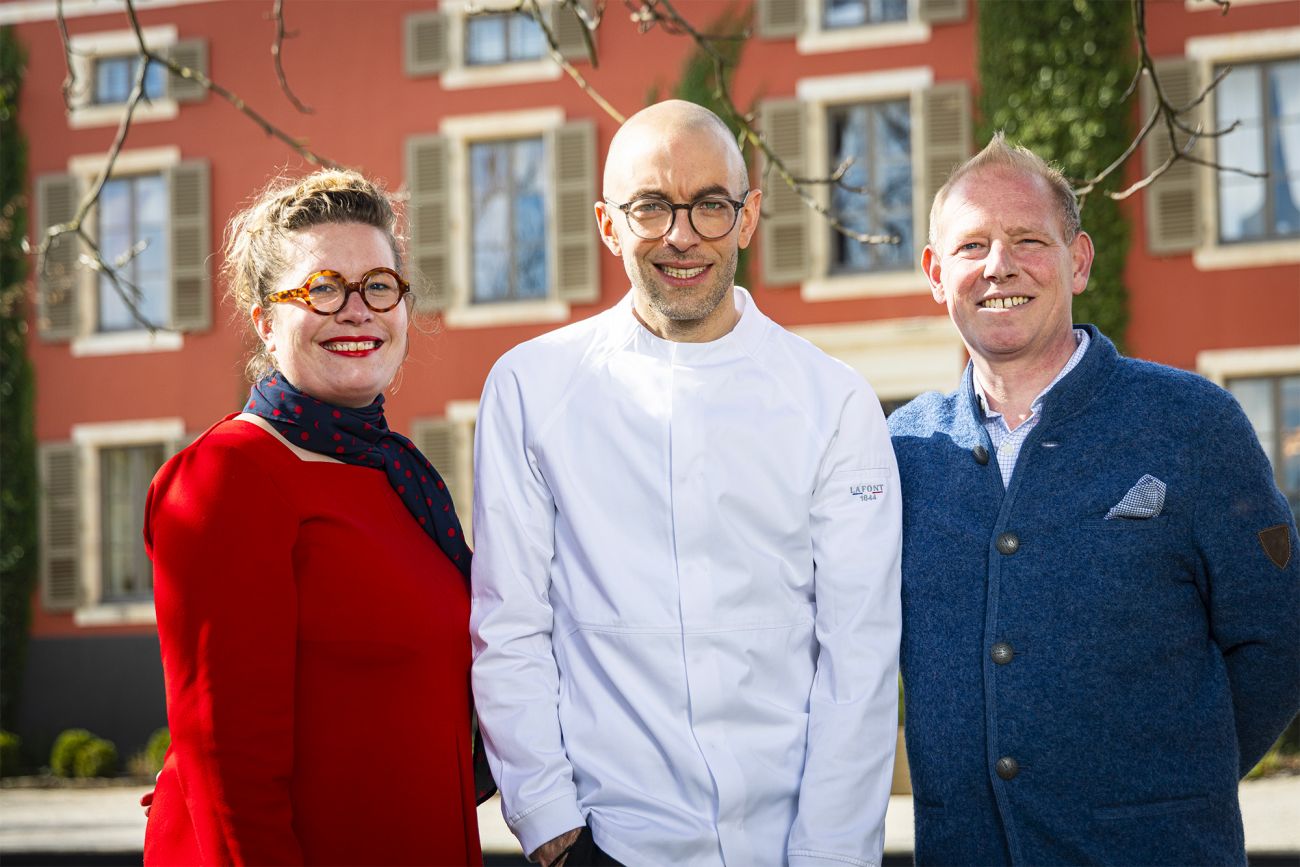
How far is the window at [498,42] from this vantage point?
51.3 feet

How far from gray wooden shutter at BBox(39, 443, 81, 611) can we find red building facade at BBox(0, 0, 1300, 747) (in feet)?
0.10

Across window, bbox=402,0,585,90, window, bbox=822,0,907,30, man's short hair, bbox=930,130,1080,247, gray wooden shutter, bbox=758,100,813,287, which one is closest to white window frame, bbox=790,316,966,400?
gray wooden shutter, bbox=758,100,813,287

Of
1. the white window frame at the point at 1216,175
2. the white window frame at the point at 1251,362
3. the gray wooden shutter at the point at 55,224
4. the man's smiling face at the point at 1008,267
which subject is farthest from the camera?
the gray wooden shutter at the point at 55,224

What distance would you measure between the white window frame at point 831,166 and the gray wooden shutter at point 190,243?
6.28 m

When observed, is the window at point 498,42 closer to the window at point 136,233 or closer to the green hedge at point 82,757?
the window at point 136,233

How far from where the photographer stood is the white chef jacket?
287 centimetres

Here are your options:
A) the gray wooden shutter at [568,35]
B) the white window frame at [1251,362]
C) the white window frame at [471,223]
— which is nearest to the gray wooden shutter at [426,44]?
the white window frame at [471,223]

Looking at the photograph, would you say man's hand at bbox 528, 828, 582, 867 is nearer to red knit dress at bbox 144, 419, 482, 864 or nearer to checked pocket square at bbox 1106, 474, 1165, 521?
red knit dress at bbox 144, 419, 482, 864

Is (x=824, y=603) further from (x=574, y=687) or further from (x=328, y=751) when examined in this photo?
(x=328, y=751)

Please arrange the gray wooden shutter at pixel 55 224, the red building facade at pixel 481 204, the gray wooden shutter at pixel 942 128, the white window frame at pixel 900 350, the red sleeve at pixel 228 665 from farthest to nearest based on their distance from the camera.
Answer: the gray wooden shutter at pixel 55 224
the gray wooden shutter at pixel 942 128
the white window frame at pixel 900 350
the red building facade at pixel 481 204
the red sleeve at pixel 228 665

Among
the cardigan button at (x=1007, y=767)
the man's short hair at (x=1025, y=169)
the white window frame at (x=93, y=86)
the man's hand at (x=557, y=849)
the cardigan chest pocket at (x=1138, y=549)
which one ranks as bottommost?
the man's hand at (x=557, y=849)

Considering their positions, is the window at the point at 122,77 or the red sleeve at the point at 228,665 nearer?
the red sleeve at the point at 228,665

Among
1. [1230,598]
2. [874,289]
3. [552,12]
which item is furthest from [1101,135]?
[1230,598]

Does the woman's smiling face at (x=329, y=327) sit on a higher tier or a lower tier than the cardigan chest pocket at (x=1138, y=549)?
higher
